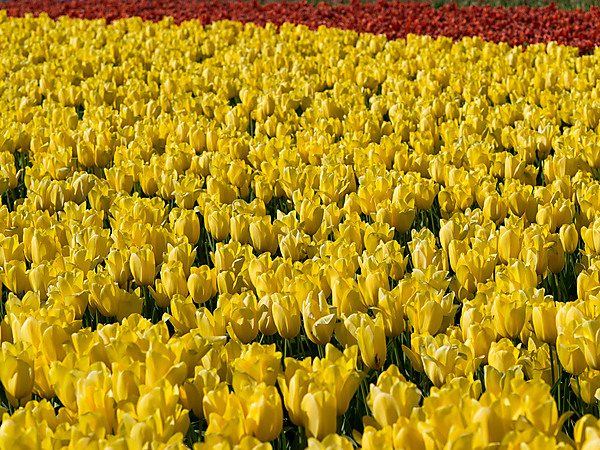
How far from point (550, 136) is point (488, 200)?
131cm

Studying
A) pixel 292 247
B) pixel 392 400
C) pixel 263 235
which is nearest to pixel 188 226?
pixel 263 235

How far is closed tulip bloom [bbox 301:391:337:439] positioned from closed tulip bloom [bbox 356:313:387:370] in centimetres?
34

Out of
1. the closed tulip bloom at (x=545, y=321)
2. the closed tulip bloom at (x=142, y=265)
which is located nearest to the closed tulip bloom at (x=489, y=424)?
the closed tulip bloom at (x=545, y=321)

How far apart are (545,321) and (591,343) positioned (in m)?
0.17

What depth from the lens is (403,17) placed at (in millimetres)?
11234

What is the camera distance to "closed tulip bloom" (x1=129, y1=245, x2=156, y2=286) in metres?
2.55

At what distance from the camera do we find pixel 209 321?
2.12 m

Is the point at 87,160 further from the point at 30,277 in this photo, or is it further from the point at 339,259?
the point at 339,259

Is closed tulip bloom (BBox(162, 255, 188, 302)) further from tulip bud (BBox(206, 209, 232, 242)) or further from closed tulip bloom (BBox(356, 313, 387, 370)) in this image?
closed tulip bloom (BBox(356, 313, 387, 370))

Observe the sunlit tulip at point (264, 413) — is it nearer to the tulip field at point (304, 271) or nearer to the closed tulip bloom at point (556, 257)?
the tulip field at point (304, 271)

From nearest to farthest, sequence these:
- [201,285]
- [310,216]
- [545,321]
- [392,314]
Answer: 1. [545,321]
2. [392,314]
3. [201,285]
4. [310,216]

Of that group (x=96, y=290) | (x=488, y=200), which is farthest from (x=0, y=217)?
(x=488, y=200)

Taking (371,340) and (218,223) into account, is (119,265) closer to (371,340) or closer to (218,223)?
(218,223)

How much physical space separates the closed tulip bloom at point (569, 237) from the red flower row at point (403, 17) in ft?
22.1
